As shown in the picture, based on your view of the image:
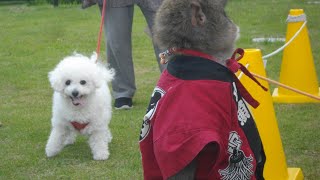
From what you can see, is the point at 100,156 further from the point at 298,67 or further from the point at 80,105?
the point at 298,67

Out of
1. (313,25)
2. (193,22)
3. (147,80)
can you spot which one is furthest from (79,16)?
(193,22)

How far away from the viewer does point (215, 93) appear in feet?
7.55

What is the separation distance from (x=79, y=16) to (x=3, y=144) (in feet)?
34.0

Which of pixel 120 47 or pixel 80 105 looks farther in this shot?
pixel 120 47

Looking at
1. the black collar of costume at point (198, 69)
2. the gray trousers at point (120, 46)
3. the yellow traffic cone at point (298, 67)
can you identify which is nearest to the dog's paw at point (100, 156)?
the gray trousers at point (120, 46)

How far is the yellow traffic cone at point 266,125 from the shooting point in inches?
145

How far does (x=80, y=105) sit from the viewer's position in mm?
4797

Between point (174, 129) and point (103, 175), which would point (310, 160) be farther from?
point (174, 129)

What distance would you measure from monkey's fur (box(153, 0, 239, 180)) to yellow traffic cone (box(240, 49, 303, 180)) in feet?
4.20

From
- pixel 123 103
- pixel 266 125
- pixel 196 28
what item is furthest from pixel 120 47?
pixel 196 28

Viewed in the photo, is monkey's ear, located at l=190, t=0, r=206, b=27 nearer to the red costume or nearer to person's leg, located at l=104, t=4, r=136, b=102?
the red costume

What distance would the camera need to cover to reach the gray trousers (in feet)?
19.4

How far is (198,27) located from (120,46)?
12.4 ft

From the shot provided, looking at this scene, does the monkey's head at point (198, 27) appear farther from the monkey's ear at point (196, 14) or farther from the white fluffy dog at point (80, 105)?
the white fluffy dog at point (80, 105)
